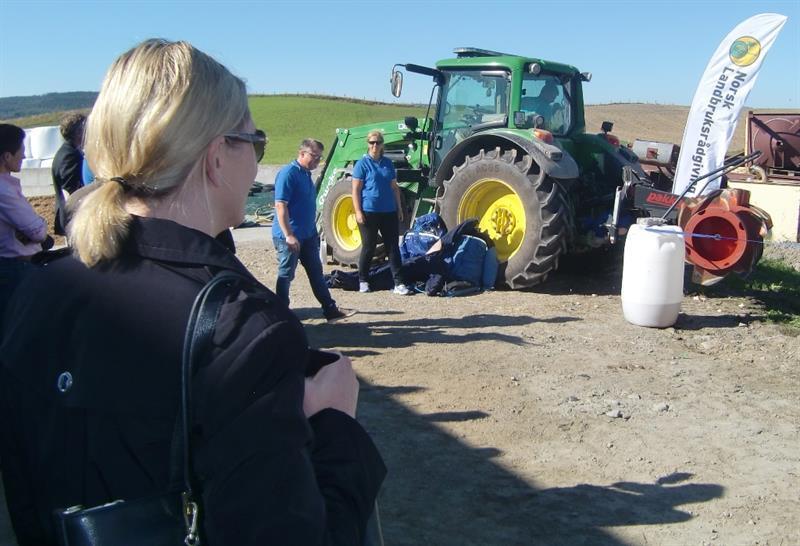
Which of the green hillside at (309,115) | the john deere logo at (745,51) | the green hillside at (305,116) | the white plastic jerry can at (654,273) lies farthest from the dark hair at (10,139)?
the green hillside at (305,116)

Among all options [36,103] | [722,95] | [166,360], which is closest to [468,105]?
[722,95]

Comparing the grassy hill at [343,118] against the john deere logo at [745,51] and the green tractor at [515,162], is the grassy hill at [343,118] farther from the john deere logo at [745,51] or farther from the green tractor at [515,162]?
the john deere logo at [745,51]

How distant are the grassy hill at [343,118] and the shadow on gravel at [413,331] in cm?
1994

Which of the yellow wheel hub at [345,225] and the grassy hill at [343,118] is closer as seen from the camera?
the yellow wheel hub at [345,225]

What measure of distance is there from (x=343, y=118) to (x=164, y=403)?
37.7 meters

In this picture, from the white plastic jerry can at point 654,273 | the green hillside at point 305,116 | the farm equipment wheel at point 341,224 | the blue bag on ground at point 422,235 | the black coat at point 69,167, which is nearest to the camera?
the black coat at point 69,167

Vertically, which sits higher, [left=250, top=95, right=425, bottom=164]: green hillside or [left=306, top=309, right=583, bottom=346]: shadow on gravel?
[left=250, top=95, right=425, bottom=164]: green hillside

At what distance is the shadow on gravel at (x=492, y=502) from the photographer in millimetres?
3203

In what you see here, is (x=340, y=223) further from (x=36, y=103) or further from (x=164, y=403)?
(x=36, y=103)

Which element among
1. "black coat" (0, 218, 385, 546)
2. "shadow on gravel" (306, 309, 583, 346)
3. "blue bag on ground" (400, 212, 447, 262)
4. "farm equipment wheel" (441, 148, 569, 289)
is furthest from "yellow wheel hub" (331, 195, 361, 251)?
"black coat" (0, 218, 385, 546)

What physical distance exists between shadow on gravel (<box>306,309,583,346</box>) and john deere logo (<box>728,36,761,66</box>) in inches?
110

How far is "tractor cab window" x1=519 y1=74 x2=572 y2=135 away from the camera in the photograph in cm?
816

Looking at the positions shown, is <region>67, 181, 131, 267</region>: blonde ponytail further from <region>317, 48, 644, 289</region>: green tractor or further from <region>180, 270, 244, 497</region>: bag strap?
<region>317, 48, 644, 289</region>: green tractor

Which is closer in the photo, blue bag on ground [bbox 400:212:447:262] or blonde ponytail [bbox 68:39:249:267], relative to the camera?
blonde ponytail [bbox 68:39:249:267]
